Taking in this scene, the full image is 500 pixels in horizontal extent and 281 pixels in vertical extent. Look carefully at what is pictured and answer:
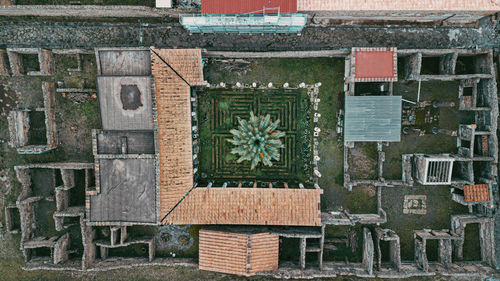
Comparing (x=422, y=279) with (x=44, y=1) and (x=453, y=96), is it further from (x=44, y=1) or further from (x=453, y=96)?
(x=44, y=1)

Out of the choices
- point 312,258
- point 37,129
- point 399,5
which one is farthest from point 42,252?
point 399,5

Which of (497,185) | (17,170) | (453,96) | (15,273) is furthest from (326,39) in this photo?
(15,273)

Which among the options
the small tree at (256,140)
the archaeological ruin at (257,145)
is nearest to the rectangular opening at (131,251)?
the archaeological ruin at (257,145)

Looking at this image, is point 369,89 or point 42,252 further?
point 42,252

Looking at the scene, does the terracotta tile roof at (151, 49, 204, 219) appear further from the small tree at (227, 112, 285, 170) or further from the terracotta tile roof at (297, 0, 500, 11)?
the terracotta tile roof at (297, 0, 500, 11)

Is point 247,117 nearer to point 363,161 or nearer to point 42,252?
point 363,161

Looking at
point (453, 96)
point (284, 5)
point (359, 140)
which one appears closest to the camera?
point (284, 5)
